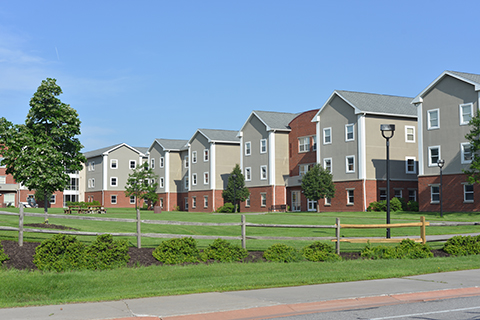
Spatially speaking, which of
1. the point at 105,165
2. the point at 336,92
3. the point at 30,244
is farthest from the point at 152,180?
the point at 30,244

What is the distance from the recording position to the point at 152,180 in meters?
77.9

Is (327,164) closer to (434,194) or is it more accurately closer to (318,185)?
(318,185)

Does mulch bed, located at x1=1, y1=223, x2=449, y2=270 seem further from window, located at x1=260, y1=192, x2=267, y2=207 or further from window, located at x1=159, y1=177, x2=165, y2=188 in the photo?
window, located at x1=159, y1=177, x2=165, y2=188

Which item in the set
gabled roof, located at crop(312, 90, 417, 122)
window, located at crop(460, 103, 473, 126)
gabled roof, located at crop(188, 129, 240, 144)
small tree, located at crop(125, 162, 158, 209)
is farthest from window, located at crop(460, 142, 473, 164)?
small tree, located at crop(125, 162, 158, 209)

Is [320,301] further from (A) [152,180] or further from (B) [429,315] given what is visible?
(A) [152,180]

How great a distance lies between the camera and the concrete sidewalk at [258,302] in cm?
877

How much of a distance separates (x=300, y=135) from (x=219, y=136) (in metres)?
14.1

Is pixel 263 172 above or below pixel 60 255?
above

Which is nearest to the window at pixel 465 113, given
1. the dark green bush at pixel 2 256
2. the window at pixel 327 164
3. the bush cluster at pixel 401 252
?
the window at pixel 327 164

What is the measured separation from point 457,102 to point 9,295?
40.4 metres

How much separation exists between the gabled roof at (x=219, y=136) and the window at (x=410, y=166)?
2384 cm

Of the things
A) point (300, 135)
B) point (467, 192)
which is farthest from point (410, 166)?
point (300, 135)

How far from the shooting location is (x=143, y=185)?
75.1m

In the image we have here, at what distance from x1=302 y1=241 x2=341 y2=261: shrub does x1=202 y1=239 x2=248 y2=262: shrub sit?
Result: 1.97m
